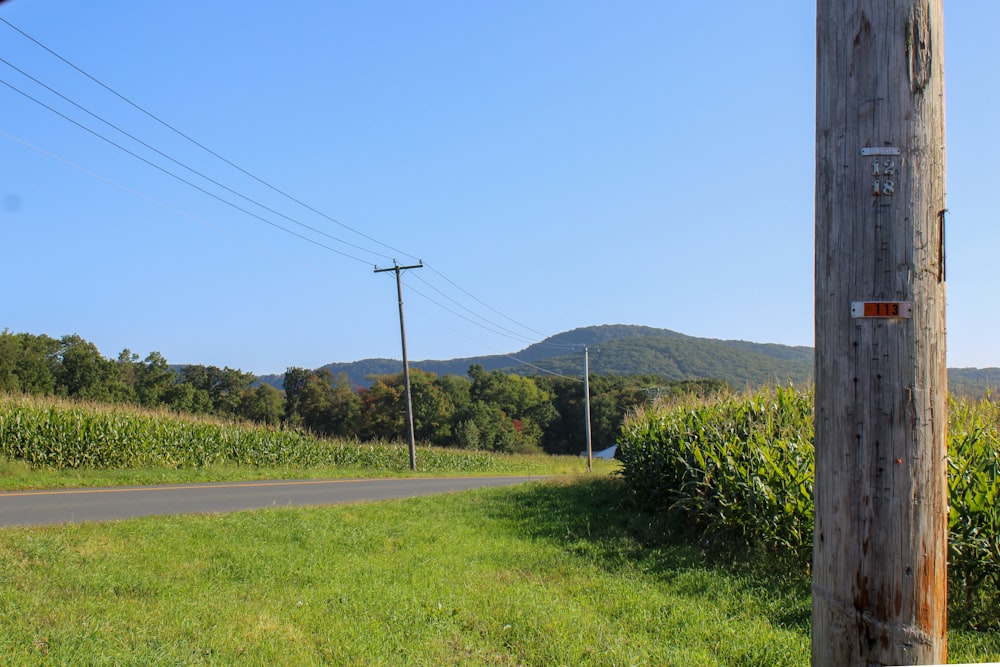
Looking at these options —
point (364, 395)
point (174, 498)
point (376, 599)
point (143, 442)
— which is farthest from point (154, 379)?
point (376, 599)

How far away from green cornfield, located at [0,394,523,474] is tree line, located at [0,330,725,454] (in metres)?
26.2

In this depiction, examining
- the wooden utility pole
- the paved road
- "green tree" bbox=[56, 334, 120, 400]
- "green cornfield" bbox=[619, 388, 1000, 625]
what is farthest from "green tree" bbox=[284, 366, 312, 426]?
the wooden utility pole

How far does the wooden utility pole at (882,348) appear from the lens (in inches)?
83.7

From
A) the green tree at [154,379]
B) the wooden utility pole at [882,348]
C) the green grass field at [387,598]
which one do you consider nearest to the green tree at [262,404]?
the green tree at [154,379]

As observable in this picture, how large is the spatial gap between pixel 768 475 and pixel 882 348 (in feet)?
21.1

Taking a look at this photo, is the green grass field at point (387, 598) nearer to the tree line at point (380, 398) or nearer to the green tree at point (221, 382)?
the tree line at point (380, 398)

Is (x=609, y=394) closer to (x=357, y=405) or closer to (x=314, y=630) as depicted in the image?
(x=357, y=405)

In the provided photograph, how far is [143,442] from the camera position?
71.2 ft

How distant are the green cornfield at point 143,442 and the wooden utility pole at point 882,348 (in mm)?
20970

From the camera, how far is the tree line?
51031 mm

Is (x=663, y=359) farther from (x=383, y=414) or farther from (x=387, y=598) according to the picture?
(x=387, y=598)

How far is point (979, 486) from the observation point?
20.9ft

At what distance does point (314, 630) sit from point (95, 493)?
11.6 m

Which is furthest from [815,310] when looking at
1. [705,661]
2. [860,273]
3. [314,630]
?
[314,630]
